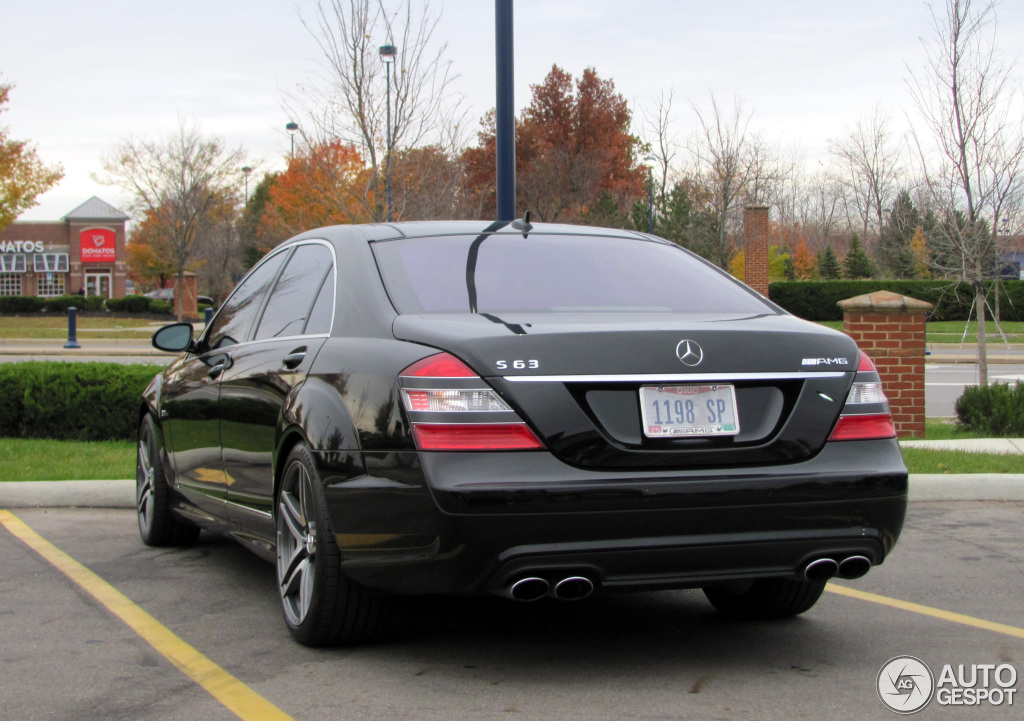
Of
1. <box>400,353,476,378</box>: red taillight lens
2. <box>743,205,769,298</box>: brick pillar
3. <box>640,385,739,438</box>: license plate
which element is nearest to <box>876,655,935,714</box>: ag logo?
<box>640,385,739,438</box>: license plate

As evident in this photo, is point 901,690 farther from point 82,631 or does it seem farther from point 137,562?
point 137,562

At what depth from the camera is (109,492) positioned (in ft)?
25.3

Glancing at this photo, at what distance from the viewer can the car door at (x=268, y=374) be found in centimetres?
453

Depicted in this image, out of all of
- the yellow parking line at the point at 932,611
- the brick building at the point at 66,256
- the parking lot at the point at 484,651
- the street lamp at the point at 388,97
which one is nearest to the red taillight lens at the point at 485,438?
the parking lot at the point at 484,651

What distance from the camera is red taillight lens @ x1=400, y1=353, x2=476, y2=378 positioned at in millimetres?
3588

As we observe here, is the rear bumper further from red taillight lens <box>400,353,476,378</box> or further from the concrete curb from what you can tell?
the concrete curb

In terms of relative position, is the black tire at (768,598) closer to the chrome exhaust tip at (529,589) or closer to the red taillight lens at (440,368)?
the chrome exhaust tip at (529,589)

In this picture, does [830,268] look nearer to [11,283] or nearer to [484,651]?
[11,283]

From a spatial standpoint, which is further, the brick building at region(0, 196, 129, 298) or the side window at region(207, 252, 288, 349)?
the brick building at region(0, 196, 129, 298)

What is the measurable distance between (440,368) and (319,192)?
20873mm

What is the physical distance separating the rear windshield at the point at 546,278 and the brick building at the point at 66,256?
7165 cm

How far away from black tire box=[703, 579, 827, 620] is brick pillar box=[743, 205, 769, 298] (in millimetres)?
32296

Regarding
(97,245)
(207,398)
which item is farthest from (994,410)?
(97,245)

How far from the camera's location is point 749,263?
37094mm
